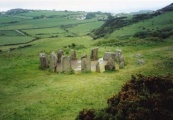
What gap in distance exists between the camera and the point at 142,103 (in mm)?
13031

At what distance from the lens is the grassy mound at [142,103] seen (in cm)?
1232

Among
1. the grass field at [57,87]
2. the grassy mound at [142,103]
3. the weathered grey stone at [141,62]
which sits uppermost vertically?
the grassy mound at [142,103]

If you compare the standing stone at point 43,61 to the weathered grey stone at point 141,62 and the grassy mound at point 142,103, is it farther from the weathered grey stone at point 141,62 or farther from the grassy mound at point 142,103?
the grassy mound at point 142,103

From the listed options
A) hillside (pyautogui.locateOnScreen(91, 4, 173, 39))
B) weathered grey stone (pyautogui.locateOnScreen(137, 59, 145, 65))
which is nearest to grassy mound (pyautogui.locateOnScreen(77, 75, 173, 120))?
weathered grey stone (pyautogui.locateOnScreen(137, 59, 145, 65))

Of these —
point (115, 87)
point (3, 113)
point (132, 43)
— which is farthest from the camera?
point (132, 43)

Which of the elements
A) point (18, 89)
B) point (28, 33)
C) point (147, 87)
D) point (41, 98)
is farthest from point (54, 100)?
point (28, 33)

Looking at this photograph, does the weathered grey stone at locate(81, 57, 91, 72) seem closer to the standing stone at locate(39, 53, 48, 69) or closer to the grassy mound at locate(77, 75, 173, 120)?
the standing stone at locate(39, 53, 48, 69)

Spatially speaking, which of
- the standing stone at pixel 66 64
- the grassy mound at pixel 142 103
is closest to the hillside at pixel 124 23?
the standing stone at pixel 66 64

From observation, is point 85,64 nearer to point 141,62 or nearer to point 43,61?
point 43,61

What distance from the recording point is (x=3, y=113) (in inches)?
672

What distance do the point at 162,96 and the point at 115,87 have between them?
780 centimetres

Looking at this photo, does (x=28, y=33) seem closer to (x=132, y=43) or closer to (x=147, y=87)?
(x=132, y=43)

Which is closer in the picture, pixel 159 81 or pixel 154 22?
pixel 159 81

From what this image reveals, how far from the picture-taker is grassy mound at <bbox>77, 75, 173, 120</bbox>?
12.3 metres
